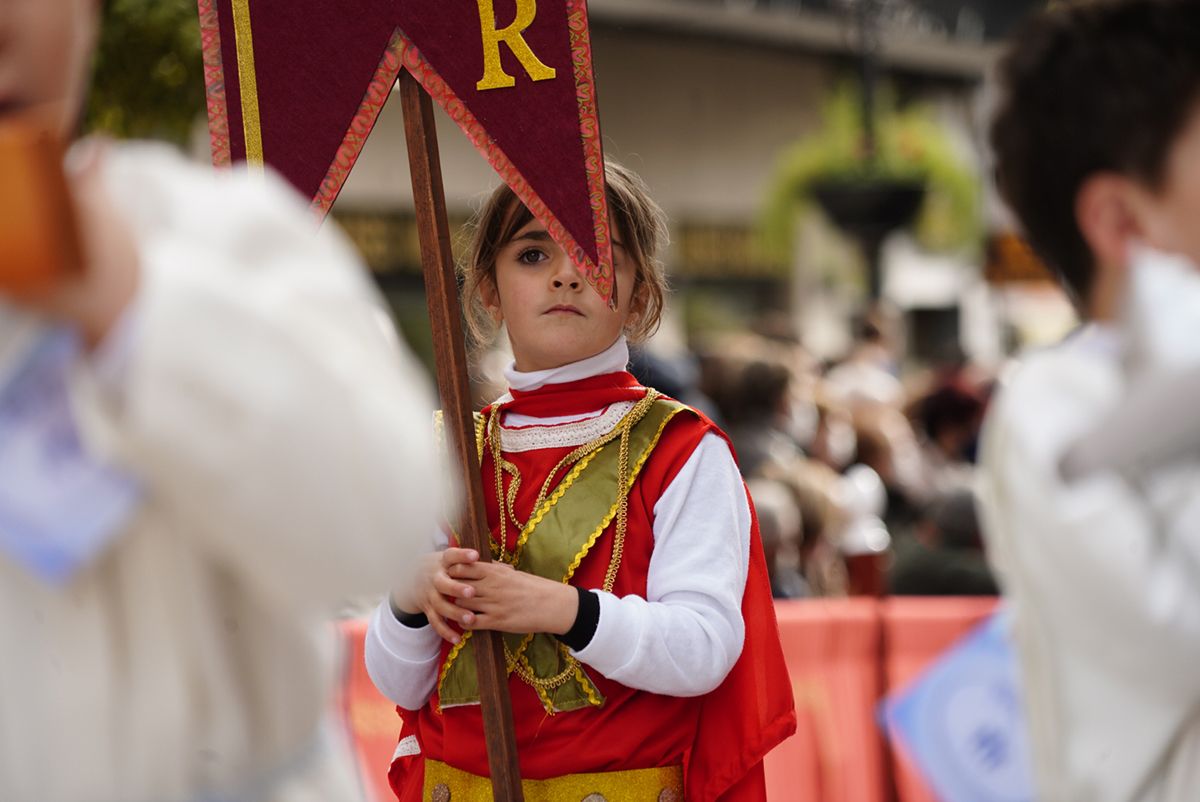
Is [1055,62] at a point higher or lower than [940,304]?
higher

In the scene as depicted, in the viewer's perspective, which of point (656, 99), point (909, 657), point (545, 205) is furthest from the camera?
point (656, 99)

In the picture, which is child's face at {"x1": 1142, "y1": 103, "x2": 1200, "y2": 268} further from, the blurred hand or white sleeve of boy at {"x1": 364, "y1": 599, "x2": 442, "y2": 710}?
white sleeve of boy at {"x1": 364, "y1": 599, "x2": 442, "y2": 710}

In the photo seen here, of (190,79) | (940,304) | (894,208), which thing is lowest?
(940,304)

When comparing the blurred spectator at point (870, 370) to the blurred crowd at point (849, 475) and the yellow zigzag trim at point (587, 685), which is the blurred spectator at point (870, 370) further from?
the yellow zigzag trim at point (587, 685)

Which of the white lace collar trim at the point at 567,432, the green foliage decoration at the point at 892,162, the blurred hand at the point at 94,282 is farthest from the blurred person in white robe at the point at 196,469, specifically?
the green foliage decoration at the point at 892,162

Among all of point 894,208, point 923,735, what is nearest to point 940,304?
point 894,208

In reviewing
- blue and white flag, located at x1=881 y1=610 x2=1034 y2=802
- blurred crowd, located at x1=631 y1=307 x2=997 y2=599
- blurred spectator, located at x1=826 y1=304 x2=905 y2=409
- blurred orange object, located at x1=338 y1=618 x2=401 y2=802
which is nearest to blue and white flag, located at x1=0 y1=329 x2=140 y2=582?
blue and white flag, located at x1=881 y1=610 x2=1034 y2=802

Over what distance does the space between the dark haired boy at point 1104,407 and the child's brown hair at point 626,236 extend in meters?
0.80

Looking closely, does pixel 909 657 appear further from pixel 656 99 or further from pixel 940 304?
pixel 940 304

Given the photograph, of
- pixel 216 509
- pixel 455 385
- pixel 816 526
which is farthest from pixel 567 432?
pixel 816 526

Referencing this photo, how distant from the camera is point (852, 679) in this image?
4062 mm

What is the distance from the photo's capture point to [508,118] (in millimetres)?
2090

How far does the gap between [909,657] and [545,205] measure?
2.38 meters

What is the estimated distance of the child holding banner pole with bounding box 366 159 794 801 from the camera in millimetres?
1972
